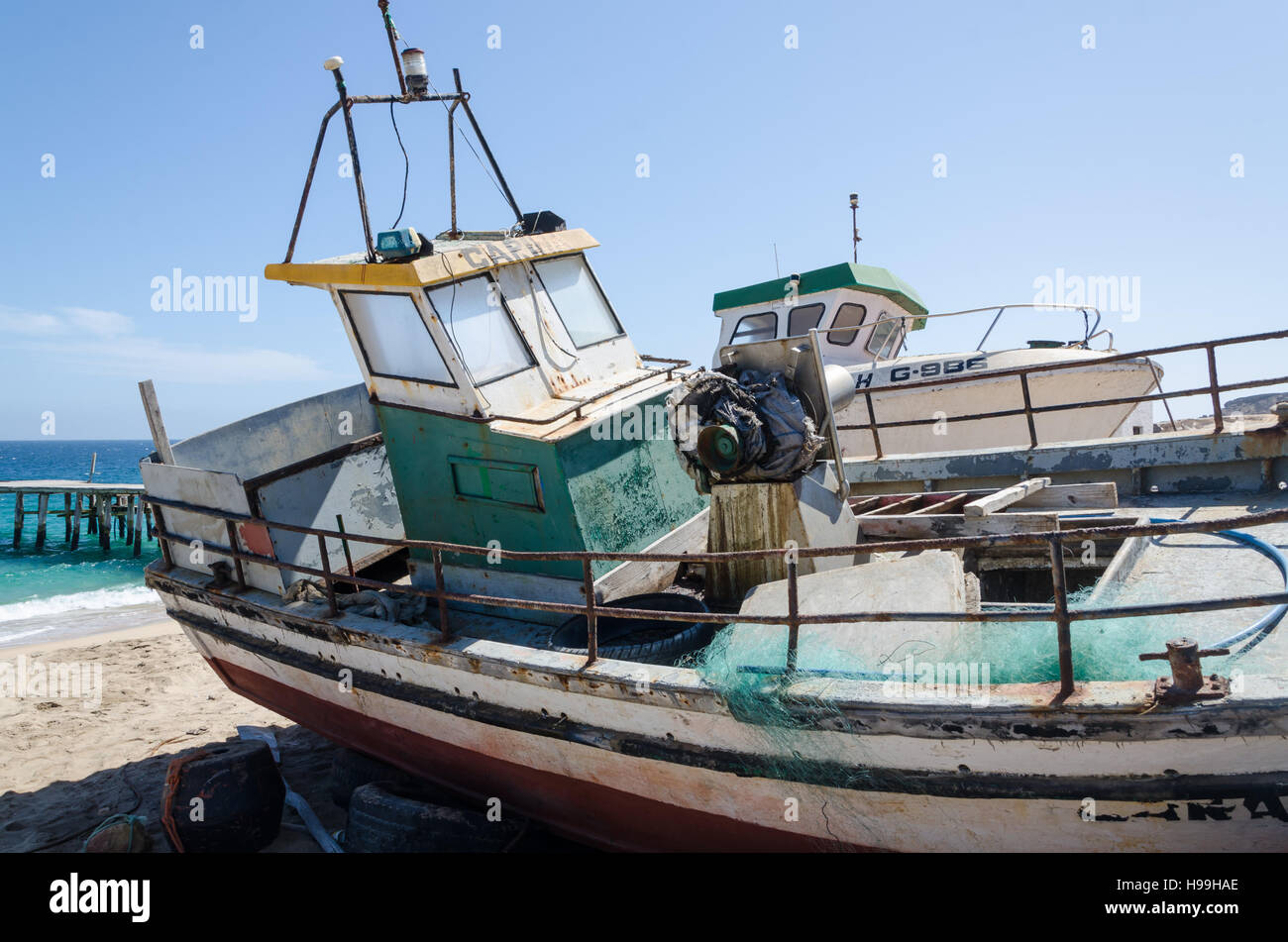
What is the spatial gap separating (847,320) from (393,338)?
923 cm

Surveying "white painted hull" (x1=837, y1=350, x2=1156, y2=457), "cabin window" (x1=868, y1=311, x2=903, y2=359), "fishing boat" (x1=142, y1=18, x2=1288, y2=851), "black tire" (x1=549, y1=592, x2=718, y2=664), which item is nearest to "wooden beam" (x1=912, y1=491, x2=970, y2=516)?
"fishing boat" (x1=142, y1=18, x2=1288, y2=851)

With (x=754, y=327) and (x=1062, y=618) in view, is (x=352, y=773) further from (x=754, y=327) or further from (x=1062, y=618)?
(x=754, y=327)

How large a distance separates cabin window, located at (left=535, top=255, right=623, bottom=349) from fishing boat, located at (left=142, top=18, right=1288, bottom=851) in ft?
0.08

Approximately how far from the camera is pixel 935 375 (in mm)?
11930

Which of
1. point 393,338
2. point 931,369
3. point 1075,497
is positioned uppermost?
point 393,338

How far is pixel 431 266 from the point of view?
536cm

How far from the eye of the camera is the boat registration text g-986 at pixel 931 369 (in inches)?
462

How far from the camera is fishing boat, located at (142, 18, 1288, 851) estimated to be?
3.28 metres

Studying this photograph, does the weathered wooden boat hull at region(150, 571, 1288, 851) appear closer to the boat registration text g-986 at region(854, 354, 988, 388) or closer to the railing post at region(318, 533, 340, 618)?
the railing post at region(318, 533, 340, 618)

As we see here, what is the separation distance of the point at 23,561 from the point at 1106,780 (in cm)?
3132

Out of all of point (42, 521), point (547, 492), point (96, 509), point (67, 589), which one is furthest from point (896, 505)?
point (42, 521)

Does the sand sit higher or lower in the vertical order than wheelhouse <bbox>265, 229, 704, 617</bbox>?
lower
